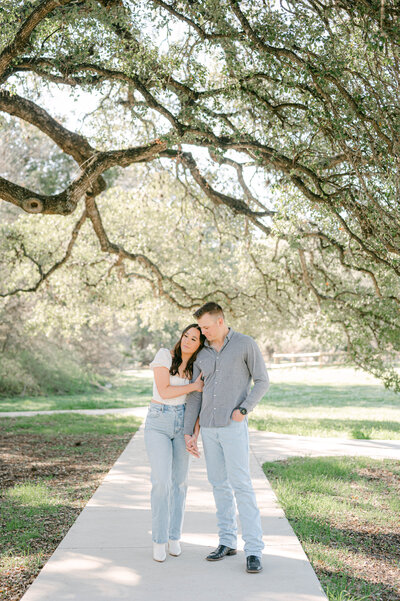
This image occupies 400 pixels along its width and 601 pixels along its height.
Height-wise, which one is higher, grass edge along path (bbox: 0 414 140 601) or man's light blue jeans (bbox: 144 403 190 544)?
man's light blue jeans (bbox: 144 403 190 544)

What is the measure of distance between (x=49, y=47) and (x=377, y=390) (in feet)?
83.6

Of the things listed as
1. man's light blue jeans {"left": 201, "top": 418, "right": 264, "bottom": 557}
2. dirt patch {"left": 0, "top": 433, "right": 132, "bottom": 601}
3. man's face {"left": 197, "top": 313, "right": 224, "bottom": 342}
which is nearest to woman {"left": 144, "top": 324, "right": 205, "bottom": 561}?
man's face {"left": 197, "top": 313, "right": 224, "bottom": 342}

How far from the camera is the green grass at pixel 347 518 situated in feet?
13.6

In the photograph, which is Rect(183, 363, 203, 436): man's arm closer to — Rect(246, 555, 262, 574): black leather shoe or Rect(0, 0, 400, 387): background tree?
Rect(246, 555, 262, 574): black leather shoe

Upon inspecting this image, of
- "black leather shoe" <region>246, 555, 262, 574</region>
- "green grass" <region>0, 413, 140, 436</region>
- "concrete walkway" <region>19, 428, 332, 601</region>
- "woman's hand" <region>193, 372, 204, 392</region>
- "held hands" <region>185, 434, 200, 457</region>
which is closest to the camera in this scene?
"concrete walkway" <region>19, 428, 332, 601</region>

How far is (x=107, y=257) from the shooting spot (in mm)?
14453

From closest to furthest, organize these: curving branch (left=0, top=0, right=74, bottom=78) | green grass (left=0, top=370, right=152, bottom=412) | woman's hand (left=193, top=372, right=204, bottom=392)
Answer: woman's hand (left=193, top=372, right=204, bottom=392), curving branch (left=0, top=0, right=74, bottom=78), green grass (left=0, top=370, right=152, bottom=412)

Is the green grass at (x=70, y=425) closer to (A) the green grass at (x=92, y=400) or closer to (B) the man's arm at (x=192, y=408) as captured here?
(A) the green grass at (x=92, y=400)

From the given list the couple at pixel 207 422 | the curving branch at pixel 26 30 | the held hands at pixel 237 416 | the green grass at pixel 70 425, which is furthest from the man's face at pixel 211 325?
the green grass at pixel 70 425

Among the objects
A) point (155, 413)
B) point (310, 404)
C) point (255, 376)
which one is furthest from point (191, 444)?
point (310, 404)

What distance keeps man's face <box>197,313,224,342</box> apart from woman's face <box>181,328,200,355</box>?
85 millimetres

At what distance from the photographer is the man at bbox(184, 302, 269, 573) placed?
4.33 meters

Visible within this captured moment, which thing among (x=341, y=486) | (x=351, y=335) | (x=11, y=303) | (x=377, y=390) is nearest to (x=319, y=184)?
(x=341, y=486)

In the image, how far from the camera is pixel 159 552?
437 centimetres
